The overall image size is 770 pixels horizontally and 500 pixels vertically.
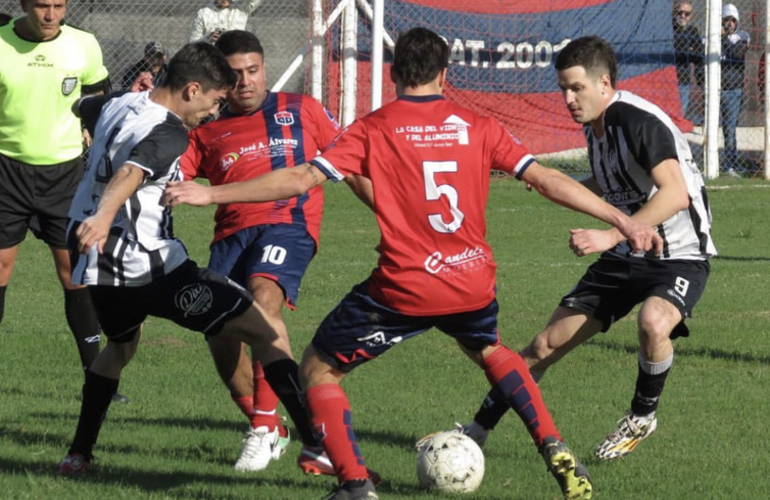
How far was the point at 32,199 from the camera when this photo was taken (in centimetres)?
808

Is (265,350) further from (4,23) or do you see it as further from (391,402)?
(4,23)

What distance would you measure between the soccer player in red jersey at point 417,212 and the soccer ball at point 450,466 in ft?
1.71

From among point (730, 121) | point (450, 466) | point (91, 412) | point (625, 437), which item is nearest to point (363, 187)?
point (450, 466)

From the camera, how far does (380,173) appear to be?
5.33 metres

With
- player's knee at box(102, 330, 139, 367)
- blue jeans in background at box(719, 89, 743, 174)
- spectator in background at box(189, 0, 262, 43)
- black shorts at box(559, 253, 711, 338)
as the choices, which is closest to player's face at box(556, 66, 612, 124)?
black shorts at box(559, 253, 711, 338)

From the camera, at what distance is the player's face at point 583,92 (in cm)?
650

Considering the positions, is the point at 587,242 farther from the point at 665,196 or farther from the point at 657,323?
the point at 657,323

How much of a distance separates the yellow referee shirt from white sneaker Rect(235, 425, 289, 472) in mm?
2601

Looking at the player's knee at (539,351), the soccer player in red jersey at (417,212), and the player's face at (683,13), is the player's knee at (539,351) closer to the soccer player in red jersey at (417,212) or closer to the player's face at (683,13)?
the soccer player in red jersey at (417,212)

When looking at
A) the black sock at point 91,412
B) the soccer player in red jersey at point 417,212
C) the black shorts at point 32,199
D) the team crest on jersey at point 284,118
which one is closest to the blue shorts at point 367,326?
the soccer player in red jersey at point 417,212

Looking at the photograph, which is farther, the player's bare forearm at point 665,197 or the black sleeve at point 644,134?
the black sleeve at point 644,134

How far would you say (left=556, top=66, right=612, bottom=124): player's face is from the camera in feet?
21.3

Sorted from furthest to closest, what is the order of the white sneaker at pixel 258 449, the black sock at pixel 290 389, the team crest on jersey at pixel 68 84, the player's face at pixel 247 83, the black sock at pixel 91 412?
the team crest on jersey at pixel 68 84, the player's face at pixel 247 83, the white sneaker at pixel 258 449, the black sock at pixel 91 412, the black sock at pixel 290 389

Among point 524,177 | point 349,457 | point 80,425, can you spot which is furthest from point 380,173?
point 80,425
